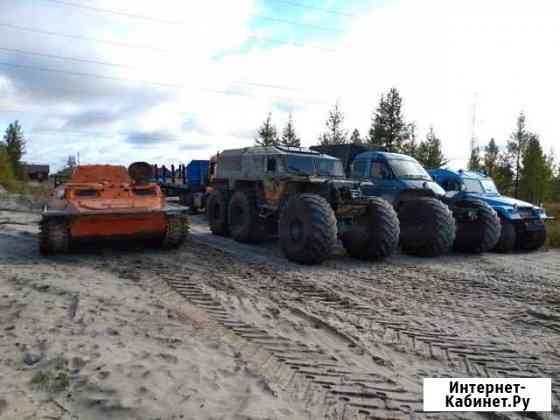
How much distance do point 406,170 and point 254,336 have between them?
771 centimetres

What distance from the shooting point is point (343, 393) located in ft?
11.0

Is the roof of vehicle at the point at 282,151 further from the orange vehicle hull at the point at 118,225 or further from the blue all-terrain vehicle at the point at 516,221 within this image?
the blue all-terrain vehicle at the point at 516,221

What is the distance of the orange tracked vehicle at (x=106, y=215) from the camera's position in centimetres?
795

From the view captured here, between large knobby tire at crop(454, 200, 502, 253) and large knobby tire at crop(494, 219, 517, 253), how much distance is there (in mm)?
931

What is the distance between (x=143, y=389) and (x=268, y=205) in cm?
699

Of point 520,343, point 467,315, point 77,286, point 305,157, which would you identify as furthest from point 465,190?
point 77,286

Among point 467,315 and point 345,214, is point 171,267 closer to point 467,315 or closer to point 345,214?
point 345,214

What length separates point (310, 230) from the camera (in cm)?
781

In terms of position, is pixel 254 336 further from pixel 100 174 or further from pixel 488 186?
pixel 488 186

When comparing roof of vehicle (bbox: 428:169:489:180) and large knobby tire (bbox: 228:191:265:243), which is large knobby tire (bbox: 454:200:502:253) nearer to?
roof of vehicle (bbox: 428:169:489:180)

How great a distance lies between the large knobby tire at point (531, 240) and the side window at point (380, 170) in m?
3.69

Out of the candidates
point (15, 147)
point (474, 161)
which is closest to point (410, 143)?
point (474, 161)


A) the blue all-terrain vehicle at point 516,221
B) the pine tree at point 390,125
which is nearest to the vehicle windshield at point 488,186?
the blue all-terrain vehicle at point 516,221

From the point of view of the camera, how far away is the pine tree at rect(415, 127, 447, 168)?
30.4 m
